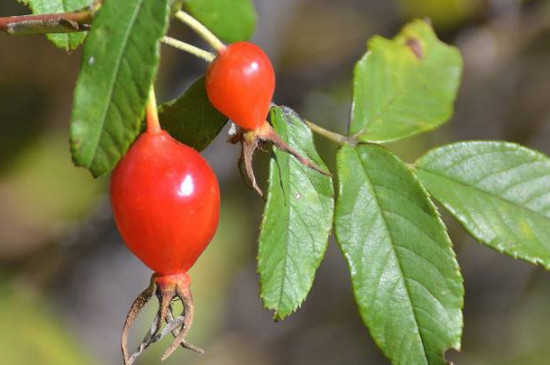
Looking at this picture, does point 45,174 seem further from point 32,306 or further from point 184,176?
point 184,176

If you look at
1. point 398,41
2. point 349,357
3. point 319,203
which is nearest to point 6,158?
point 349,357

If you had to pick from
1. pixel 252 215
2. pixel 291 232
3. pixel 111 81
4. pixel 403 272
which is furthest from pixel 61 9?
pixel 252 215

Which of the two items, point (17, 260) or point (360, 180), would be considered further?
point (17, 260)

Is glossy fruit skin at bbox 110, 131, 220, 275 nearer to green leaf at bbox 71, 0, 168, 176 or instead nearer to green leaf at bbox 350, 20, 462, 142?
green leaf at bbox 71, 0, 168, 176

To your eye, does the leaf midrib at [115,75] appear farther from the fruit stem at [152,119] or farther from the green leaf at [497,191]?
the green leaf at [497,191]

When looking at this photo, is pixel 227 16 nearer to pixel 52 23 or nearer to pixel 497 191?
pixel 52 23

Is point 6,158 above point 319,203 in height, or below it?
below

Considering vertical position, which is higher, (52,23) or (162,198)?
(52,23)
